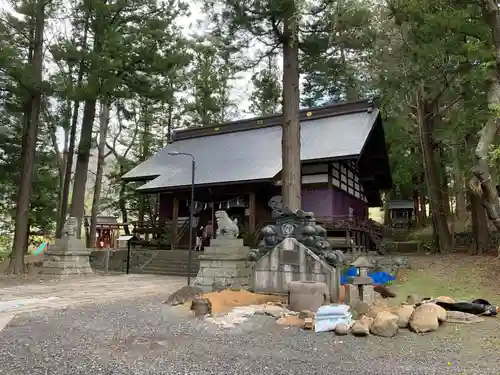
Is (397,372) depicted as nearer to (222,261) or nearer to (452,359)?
(452,359)

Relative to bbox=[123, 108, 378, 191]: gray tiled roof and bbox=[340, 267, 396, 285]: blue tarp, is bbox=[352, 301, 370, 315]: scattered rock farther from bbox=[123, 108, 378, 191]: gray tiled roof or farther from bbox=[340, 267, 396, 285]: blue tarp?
bbox=[123, 108, 378, 191]: gray tiled roof

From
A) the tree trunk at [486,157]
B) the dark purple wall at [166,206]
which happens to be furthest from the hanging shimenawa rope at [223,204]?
the tree trunk at [486,157]

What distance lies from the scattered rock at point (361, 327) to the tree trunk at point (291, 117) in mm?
5033

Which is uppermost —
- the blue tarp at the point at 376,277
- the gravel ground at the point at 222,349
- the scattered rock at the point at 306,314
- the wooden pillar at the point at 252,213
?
the wooden pillar at the point at 252,213

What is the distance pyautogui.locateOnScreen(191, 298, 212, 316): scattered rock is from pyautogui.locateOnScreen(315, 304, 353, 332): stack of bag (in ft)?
6.51

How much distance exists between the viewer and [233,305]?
310 inches

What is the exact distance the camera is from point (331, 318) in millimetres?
6012

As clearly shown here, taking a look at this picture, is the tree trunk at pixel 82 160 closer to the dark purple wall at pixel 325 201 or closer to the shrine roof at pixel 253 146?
the shrine roof at pixel 253 146

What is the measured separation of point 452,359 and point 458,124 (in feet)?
35.2

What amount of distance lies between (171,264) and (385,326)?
459 inches

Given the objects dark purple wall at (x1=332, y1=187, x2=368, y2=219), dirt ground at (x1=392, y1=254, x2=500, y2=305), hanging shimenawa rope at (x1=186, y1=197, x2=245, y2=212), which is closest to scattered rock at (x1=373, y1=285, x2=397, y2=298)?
dirt ground at (x1=392, y1=254, x2=500, y2=305)

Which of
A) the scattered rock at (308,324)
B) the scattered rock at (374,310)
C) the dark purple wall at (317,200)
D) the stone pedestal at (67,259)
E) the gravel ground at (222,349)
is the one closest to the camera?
the gravel ground at (222,349)

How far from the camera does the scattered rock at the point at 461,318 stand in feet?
20.1

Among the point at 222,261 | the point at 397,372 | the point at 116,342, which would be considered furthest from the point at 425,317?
the point at 222,261
